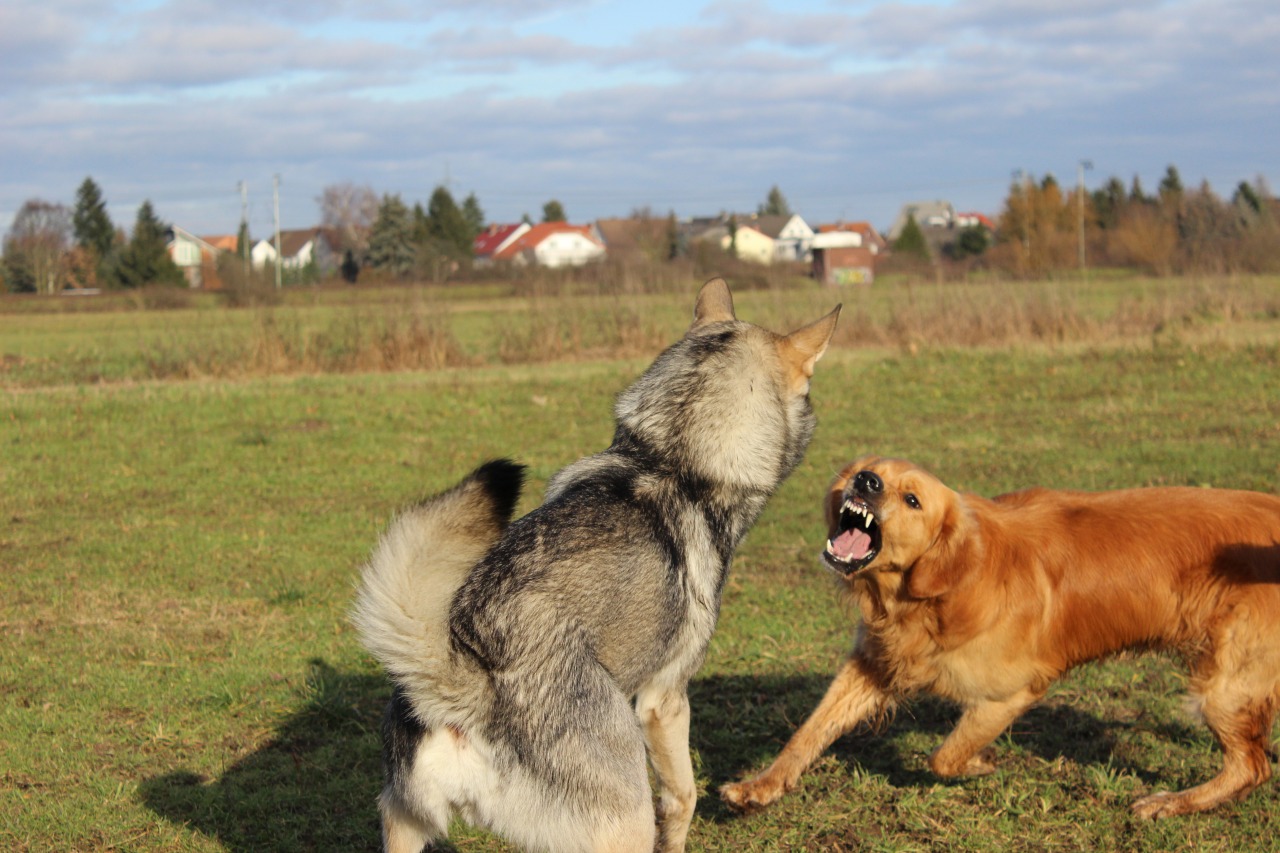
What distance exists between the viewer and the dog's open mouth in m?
4.52

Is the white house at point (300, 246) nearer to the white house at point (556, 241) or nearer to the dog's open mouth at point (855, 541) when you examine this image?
the white house at point (556, 241)

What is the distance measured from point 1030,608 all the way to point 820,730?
0.99 m

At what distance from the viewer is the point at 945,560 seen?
4.59 metres

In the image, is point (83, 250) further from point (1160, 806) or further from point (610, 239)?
point (1160, 806)

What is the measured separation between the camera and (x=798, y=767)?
4590 mm

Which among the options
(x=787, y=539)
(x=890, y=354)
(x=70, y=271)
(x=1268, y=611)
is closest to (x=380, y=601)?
(x=1268, y=611)

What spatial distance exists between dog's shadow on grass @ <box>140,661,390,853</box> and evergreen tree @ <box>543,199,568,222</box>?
116240mm

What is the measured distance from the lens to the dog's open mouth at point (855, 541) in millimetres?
4516

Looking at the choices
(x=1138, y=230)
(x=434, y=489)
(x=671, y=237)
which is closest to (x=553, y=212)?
(x=671, y=237)

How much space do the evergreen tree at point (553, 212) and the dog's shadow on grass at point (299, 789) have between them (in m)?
116

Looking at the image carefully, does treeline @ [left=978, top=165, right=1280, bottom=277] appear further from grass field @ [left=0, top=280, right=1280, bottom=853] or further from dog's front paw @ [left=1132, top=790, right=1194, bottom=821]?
dog's front paw @ [left=1132, top=790, right=1194, bottom=821]

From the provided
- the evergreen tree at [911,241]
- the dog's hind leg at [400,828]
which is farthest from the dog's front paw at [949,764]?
the evergreen tree at [911,241]

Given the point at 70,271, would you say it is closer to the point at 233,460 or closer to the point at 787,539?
the point at 233,460

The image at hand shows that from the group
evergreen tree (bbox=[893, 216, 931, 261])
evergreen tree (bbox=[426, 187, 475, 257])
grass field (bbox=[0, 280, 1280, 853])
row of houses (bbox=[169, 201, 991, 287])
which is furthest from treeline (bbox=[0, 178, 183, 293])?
evergreen tree (bbox=[893, 216, 931, 261])
